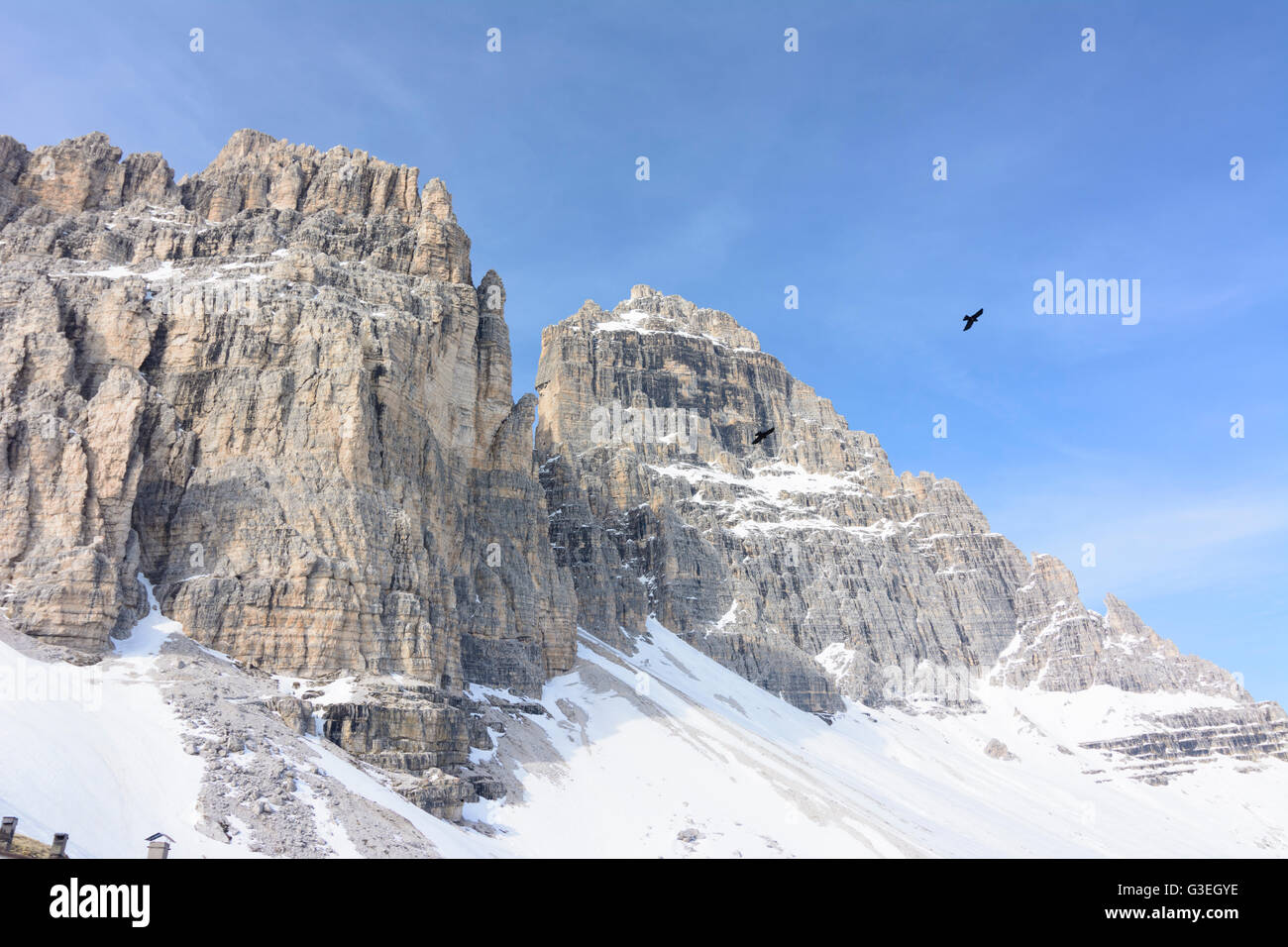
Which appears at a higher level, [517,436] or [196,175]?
[196,175]

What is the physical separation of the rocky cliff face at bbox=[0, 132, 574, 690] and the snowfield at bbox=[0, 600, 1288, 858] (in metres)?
4.39

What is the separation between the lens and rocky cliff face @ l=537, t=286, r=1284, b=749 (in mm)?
138375

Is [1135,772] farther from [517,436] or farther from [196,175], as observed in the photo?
[196,175]

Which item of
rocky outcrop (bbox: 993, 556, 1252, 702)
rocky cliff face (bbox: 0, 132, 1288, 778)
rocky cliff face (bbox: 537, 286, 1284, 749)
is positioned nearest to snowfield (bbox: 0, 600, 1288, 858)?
rocky cliff face (bbox: 0, 132, 1288, 778)

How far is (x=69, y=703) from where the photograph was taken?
37.9 meters

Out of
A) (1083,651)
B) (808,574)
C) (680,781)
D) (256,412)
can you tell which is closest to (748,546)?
(808,574)

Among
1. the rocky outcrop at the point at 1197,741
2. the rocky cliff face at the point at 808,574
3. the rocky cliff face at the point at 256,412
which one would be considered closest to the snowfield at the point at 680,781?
the rocky outcrop at the point at 1197,741

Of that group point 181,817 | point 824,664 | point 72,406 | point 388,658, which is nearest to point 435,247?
point 72,406

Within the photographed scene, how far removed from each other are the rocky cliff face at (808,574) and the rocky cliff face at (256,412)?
5908cm

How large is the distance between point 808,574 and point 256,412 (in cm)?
13178

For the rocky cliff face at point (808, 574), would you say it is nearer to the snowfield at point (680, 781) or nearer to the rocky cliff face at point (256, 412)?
the snowfield at point (680, 781)

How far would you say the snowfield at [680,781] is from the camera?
111 ft

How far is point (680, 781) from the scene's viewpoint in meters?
65.1
